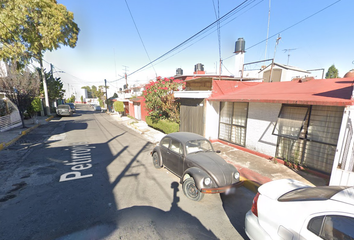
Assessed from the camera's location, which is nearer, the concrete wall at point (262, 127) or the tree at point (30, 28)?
the concrete wall at point (262, 127)

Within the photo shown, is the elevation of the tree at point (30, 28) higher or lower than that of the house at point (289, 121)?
higher

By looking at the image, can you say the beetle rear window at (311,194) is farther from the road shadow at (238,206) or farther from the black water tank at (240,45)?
the black water tank at (240,45)

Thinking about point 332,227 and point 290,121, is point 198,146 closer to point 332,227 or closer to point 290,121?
point 332,227

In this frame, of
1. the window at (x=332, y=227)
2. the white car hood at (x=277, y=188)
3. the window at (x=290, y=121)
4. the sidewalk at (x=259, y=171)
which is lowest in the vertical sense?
the sidewalk at (x=259, y=171)

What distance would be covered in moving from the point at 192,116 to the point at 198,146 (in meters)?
4.31


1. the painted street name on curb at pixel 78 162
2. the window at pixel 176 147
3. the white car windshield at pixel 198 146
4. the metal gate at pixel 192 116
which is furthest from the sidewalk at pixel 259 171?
the painted street name on curb at pixel 78 162

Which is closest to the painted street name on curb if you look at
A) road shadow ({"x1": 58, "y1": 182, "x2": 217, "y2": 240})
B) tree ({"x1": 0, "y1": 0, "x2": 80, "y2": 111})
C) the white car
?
road shadow ({"x1": 58, "y1": 182, "x2": 217, "y2": 240})

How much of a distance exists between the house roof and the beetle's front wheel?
4.01 m

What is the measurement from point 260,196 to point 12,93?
637 inches

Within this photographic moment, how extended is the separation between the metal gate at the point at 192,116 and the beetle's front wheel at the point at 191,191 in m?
4.61

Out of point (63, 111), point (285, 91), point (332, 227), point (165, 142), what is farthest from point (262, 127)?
point (63, 111)

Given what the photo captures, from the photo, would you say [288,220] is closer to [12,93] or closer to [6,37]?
[12,93]

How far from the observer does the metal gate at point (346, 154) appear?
145 inches

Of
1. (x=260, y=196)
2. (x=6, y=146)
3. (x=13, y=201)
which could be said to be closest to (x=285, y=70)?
(x=260, y=196)
